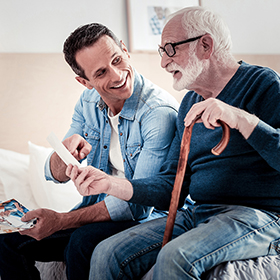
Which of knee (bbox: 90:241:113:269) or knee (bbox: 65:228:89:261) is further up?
knee (bbox: 90:241:113:269)

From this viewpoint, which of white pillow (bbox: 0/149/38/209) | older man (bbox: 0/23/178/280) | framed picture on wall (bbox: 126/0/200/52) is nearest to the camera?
older man (bbox: 0/23/178/280)

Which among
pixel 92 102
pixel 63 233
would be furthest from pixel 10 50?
pixel 63 233

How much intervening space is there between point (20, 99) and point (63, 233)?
1.29 metres

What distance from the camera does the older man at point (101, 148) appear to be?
1259mm

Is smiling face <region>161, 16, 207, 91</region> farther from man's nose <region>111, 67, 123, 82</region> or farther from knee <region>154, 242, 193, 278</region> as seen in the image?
knee <region>154, 242, 193, 278</region>

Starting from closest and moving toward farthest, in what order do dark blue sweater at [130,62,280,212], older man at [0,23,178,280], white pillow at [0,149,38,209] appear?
dark blue sweater at [130,62,280,212] < older man at [0,23,178,280] < white pillow at [0,149,38,209]

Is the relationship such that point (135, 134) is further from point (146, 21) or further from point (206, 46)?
point (146, 21)

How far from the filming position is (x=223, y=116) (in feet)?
3.05

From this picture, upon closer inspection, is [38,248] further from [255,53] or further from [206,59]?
[255,53]

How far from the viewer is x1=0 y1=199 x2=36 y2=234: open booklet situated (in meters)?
1.13

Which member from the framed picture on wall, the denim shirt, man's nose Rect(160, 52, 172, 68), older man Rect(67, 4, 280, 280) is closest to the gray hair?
older man Rect(67, 4, 280, 280)

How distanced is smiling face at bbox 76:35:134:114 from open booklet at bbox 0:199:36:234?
60 centimetres

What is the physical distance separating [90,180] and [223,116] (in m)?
0.49

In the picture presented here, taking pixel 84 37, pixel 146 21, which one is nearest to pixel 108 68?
pixel 84 37
